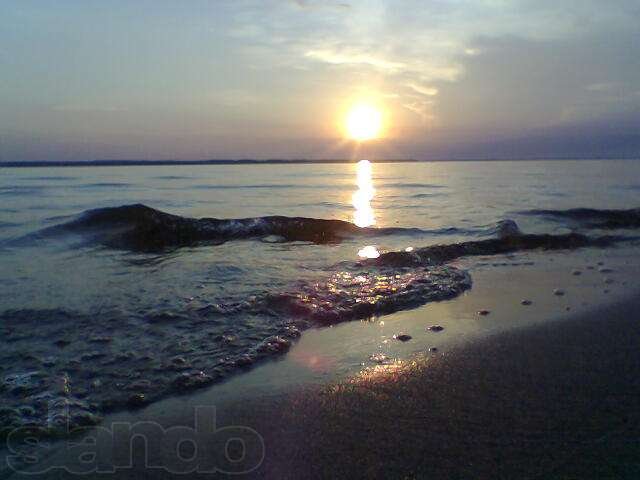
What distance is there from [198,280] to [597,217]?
12.6 meters

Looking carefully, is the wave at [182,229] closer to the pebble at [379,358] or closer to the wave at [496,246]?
the wave at [496,246]

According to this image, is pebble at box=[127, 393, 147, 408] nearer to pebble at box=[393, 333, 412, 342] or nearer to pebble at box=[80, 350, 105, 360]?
pebble at box=[80, 350, 105, 360]

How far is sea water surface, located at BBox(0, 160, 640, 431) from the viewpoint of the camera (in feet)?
14.3

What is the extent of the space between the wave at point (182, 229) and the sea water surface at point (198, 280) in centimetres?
5

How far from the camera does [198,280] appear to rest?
7629 millimetres

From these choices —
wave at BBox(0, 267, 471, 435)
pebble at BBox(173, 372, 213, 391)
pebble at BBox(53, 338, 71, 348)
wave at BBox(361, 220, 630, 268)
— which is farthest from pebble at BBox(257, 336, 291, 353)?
wave at BBox(361, 220, 630, 268)

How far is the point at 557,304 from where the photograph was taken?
6246 mm

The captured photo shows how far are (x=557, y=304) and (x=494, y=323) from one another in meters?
1.21

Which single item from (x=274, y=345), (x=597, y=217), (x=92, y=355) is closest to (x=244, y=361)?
(x=274, y=345)

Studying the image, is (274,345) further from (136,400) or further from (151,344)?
(136,400)

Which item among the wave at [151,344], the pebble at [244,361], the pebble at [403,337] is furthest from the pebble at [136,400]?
the pebble at [403,337]

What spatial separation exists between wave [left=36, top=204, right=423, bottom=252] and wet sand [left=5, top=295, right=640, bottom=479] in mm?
7644

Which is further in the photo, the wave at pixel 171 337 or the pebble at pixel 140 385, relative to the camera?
the pebble at pixel 140 385

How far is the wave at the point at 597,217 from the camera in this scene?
46.9 feet
